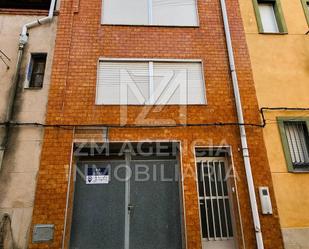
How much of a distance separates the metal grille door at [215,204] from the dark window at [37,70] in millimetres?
4570

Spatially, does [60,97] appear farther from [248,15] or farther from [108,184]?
[248,15]

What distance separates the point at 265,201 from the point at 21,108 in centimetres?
599

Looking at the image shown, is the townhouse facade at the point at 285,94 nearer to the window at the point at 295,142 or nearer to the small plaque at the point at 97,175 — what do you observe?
the window at the point at 295,142

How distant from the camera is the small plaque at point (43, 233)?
4.93 m

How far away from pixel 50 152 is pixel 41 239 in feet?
5.84

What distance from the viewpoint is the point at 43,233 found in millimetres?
4973

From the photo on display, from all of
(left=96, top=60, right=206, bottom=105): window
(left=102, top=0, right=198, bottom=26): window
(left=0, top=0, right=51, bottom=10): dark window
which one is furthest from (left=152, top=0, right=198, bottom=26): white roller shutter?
(left=0, top=0, right=51, bottom=10): dark window

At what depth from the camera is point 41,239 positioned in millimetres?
4934

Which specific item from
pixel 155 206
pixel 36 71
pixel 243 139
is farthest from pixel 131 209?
pixel 36 71

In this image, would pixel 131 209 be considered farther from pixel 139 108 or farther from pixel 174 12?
pixel 174 12

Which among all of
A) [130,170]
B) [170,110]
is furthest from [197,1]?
[130,170]

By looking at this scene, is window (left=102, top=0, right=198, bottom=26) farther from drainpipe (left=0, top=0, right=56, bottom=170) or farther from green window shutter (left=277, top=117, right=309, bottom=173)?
green window shutter (left=277, top=117, right=309, bottom=173)

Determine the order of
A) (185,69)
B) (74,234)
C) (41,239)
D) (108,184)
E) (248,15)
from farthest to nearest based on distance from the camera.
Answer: (248,15) → (185,69) → (108,184) → (74,234) → (41,239)

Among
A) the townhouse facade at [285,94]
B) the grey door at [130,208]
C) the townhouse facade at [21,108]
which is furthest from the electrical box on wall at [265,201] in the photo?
the townhouse facade at [21,108]
